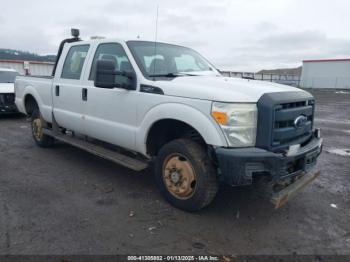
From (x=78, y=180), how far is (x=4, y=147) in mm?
2957

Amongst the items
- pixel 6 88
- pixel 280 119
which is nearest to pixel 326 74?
pixel 6 88

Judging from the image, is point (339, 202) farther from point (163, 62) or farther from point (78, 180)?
point (78, 180)

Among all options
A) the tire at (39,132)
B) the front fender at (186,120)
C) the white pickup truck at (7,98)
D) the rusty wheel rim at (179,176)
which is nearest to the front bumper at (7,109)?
the white pickup truck at (7,98)

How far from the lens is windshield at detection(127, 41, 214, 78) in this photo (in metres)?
4.14

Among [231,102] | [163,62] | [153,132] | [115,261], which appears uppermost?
[163,62]

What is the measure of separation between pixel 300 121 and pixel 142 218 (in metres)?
Answer: 2.09

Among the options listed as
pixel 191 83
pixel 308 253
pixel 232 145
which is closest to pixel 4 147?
pixel 191 83

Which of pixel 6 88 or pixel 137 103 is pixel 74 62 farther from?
pixel 6 88

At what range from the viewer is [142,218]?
3576 mm

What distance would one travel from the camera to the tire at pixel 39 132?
21.0ft

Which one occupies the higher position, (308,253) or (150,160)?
(150,160)

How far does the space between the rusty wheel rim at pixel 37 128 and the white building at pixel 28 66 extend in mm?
15173

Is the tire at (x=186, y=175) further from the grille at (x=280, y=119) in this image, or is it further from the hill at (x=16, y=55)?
the hill at (x=16, y=55)

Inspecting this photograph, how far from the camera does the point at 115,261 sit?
278 cm
